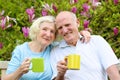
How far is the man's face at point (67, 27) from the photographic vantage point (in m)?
5.76

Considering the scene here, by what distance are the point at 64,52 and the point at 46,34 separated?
11.4 inches

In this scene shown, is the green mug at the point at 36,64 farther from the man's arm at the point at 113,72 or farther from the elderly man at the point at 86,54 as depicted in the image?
the man's arm at the point at 113,72

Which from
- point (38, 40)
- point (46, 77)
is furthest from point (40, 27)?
point (46, 77)

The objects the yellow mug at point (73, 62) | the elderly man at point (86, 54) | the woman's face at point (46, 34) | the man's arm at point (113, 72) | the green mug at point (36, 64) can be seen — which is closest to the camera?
the yellow mug at point (73, 62)

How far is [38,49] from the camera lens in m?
5.98

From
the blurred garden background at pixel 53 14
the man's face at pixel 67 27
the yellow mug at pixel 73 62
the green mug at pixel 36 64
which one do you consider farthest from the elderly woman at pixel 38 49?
the yellow mug at pixel 73 62

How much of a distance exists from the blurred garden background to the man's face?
677 mm

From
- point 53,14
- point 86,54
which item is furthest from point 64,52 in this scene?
point 53,14

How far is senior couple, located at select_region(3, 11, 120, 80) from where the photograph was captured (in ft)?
18.8

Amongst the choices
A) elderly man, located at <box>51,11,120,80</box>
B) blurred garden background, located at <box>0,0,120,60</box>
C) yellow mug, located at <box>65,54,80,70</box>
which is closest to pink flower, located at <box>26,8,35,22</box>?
blurred garden background, located at <box>0,0,120,60</box>

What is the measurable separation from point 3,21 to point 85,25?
0.99 metres

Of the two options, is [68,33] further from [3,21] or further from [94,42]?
[3,21]

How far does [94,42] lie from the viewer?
584cm

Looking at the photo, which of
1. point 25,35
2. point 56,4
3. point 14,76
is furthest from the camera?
point 56,4
